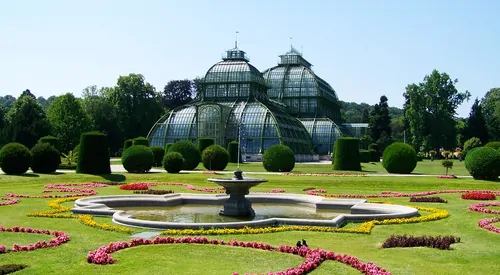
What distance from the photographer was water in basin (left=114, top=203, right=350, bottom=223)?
1828 centimetres

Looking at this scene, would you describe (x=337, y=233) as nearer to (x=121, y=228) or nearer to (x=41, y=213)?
(x=121, y=228)

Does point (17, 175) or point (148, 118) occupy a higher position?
point (148, 118)

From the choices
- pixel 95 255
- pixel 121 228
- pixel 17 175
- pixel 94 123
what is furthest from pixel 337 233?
pixel 94 123

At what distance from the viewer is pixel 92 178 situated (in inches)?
1350

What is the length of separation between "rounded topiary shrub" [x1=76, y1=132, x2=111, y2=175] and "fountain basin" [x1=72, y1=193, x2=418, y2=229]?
1622cm

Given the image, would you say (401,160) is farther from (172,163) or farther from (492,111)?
(492,111)

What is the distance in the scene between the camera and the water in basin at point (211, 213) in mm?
18278

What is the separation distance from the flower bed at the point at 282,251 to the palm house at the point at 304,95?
2897 inches

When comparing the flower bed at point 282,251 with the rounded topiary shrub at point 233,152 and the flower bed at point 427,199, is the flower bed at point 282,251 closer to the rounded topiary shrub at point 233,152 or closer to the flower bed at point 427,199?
the flower bed at point 427,199

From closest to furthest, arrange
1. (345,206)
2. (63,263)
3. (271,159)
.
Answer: (63,263) → (345,206) → (271,159)

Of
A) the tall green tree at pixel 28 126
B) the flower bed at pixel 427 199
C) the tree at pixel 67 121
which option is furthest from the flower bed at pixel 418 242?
the tree at pixel 67 121

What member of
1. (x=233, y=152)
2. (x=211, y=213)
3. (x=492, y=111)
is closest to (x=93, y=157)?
(x=211, y=213)

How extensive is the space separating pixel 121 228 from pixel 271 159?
2932 centimetres

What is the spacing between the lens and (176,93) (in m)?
117
